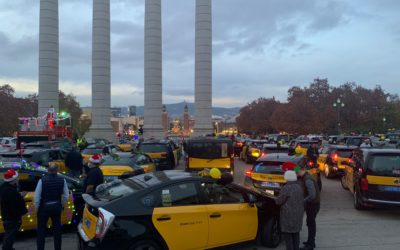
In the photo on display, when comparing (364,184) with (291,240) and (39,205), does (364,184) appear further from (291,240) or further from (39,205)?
(39,205)

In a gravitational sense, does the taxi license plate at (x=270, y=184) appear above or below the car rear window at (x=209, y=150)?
below

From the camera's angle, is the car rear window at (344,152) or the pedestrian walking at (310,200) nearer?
the pedestrian walking at (310,200)

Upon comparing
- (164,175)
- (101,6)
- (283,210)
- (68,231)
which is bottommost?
(68,231)

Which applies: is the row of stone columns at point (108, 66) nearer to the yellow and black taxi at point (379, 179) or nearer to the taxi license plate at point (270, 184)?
the taxi license plate at point (270, 184)

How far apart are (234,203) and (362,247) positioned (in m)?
2.67

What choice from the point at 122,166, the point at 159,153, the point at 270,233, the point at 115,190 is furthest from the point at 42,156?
the point at 270,233

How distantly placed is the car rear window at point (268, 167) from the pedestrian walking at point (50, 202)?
5377 millimetres

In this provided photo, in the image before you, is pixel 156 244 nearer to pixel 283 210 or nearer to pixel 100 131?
pixel 283 210

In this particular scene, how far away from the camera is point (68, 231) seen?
9.70m

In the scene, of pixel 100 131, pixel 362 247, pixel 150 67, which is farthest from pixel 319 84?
pixel 362 247

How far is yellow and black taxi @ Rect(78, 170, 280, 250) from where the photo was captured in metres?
6.39

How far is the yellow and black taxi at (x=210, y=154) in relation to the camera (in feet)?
57.2

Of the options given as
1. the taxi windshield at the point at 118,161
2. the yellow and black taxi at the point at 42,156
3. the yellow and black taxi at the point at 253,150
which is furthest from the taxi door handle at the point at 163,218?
the yellow and black taxi at the point at 253,150

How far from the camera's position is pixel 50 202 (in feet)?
25.6
